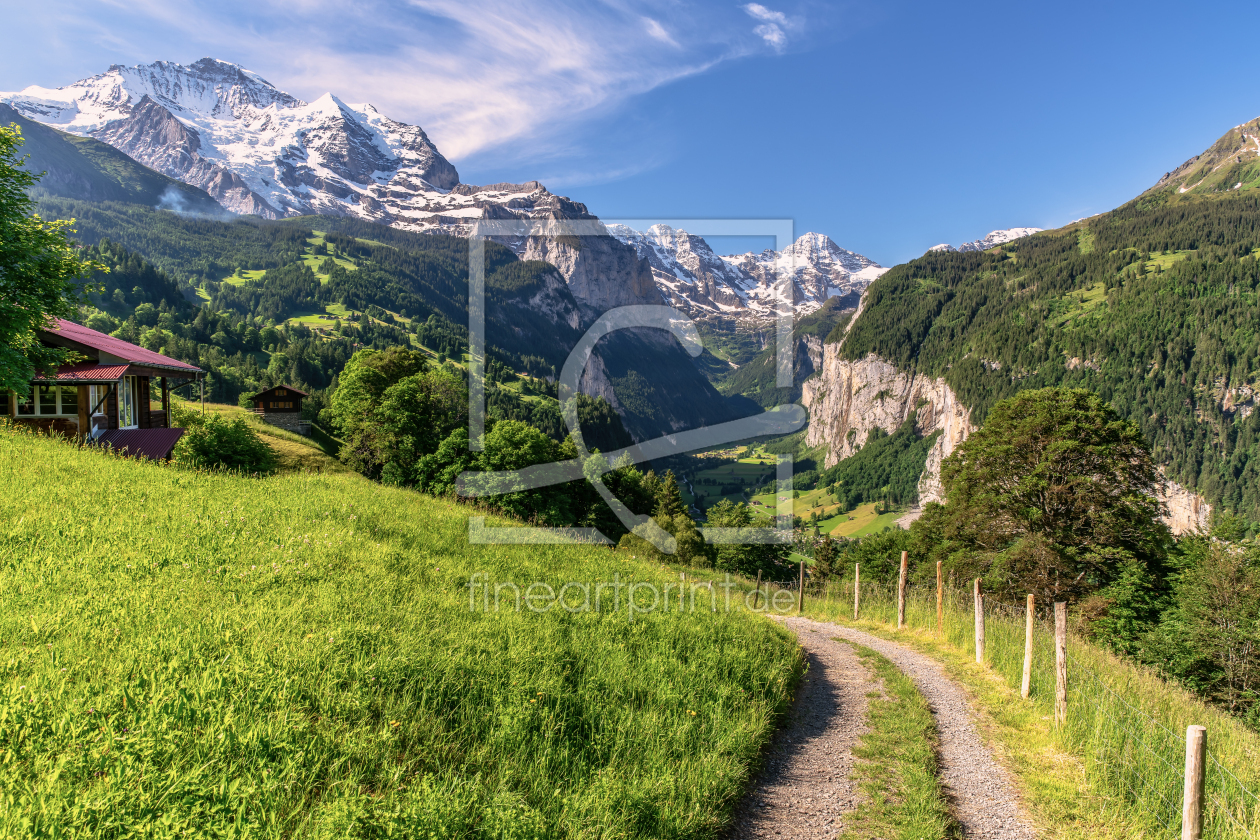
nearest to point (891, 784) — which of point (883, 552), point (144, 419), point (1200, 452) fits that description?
point (144, 419)

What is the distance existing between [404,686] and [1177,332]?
789 feet

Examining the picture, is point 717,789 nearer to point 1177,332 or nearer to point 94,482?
point 94,482

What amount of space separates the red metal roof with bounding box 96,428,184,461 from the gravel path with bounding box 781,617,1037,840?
29.4 m

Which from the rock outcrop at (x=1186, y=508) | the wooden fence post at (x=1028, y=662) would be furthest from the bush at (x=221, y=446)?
the rock outcrop at (x=1186, y=508)

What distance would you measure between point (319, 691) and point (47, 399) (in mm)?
30571

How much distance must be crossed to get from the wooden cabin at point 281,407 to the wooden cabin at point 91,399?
130ft

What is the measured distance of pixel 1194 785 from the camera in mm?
5172

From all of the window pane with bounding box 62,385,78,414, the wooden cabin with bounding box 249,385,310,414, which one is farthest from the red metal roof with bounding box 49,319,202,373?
the wooden cabin with bounding box 249,385,310,414

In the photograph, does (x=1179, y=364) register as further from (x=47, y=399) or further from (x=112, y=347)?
(x=47, y=399)

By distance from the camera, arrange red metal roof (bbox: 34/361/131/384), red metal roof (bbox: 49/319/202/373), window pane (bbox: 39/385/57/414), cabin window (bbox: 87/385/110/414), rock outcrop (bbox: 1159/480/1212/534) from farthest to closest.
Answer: rock outcrop (bbox: 1159/480/1212/534), red metal roof (bbox: 49/319/202/373), cabin window (bbox: 87/385/110/414), window pane (bbox: 39/385/57/414), red metal roof (bbox: 34/361/131/384)

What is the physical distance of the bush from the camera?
2648 cm

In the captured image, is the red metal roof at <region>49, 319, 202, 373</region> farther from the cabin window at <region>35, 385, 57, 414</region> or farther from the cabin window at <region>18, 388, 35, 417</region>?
the cabin window at <region>18, 388, 35, 417</region>

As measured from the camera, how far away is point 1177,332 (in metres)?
172

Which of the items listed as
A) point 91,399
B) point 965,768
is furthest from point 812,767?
point 91,399
